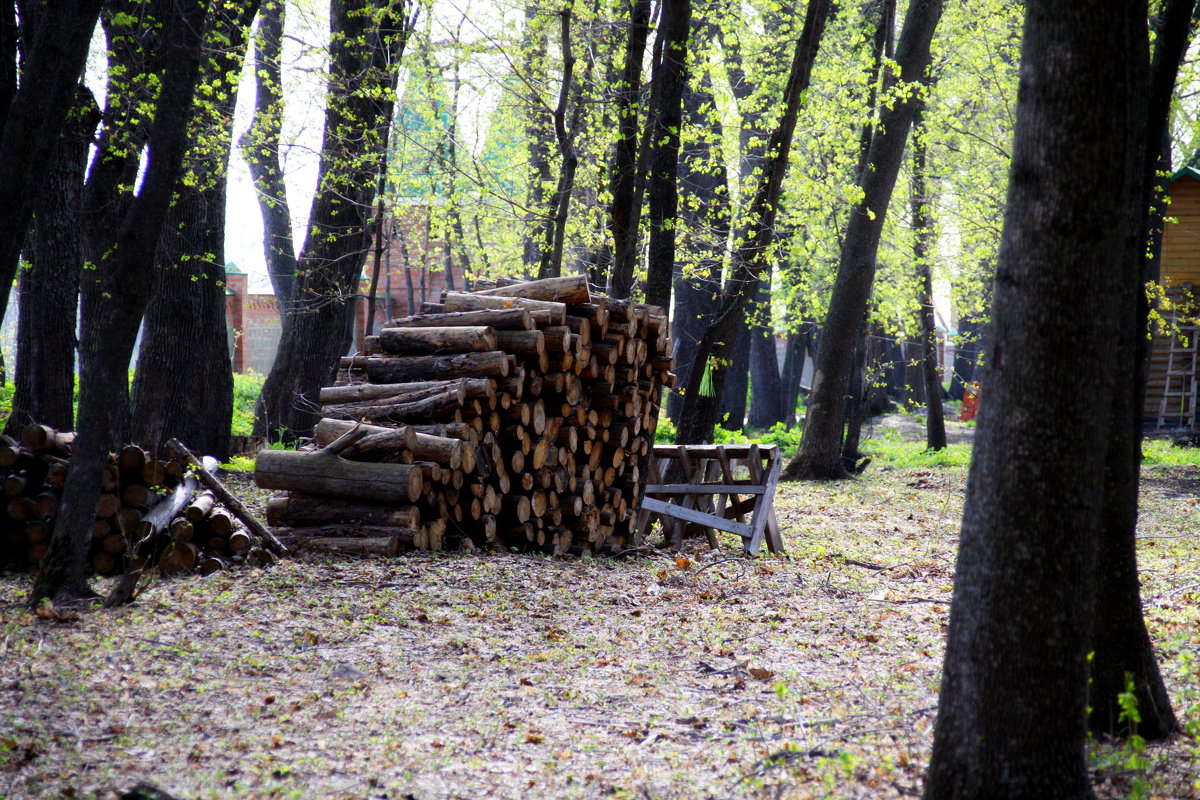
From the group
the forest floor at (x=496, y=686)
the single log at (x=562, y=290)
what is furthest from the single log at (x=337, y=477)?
the single log at (x=562, y=290)

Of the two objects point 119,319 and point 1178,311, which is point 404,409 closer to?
point 119,319

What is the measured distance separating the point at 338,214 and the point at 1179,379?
19.6 meters

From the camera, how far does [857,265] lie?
16.0 m

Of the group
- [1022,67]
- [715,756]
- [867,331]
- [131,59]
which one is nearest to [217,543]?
[715,756]

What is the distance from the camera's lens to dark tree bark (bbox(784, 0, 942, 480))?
15.3m

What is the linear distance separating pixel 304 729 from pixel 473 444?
12.8 ft

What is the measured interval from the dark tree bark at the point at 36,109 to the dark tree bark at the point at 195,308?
17.6 ft

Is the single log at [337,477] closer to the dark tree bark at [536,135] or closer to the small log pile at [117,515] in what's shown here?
the small log pile at [117,515]

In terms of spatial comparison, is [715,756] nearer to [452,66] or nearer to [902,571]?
[902,571]

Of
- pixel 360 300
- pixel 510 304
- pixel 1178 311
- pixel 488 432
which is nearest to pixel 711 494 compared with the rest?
pixel 488 432

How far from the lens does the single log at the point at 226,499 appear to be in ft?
23.8

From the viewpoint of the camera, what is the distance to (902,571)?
29.2 feet

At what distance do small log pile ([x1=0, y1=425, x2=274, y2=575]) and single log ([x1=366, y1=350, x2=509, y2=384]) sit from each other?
79.7 inches

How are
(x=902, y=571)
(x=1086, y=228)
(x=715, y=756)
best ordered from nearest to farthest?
(x=1086, y=228) → (x=715, y=756) → (x=902, y=571)
